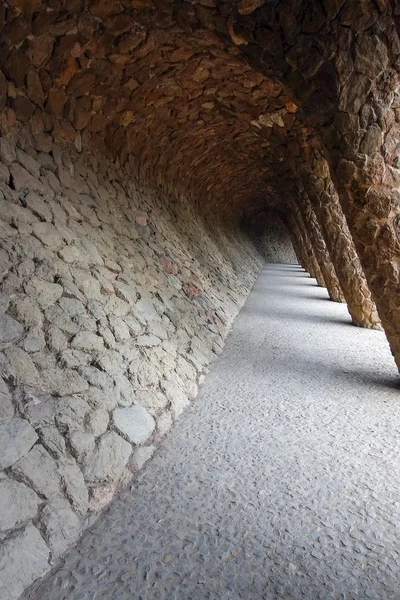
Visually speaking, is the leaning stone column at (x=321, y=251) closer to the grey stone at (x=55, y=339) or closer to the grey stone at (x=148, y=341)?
the grey stone at (x=148, y=341)

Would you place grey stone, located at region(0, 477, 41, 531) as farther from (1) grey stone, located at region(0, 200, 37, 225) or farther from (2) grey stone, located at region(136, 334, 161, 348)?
(1) grey stone, located at region(0, 200, 37, 225)

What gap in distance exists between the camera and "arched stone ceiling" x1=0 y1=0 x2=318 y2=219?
3213mm

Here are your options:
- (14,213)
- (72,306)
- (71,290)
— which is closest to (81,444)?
(72,306)

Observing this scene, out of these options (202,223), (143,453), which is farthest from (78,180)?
(202,223)

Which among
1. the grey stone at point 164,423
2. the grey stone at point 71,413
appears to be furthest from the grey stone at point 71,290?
the grey stone at point 164,423

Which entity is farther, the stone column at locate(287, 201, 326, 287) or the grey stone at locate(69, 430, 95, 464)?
the stone column at locate(287, 201, 326, 287)

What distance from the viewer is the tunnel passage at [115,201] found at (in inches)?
82.4

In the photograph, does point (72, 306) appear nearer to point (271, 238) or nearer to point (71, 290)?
point (71, 290)

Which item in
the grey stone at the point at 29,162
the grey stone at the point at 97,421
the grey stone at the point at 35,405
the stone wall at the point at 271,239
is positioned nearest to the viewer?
the grey stone at the point at 35,405

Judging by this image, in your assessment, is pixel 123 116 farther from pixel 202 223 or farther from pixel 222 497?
pixel 202 223

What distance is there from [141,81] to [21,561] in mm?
4389

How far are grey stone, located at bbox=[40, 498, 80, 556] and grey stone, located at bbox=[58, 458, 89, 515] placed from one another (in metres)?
0.04

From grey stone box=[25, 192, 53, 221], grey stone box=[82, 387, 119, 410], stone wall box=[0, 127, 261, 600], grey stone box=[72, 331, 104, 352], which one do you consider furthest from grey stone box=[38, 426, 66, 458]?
grey stone box=[25, 192, 53, 221]

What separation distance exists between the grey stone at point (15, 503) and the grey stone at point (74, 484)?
0.56 feet
